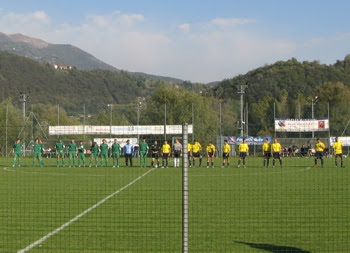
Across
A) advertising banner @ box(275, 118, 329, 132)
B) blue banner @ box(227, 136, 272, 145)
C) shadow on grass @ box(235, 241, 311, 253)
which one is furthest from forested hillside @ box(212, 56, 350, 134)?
shadow on grass @ box(235, 241, 311, 253)

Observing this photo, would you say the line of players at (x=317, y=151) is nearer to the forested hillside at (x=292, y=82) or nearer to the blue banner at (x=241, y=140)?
the blue banner at (x=241, y=140)

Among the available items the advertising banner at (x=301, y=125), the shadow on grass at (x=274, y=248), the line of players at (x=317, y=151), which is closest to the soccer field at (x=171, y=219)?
the shadow on grass at (x=274, y=248)

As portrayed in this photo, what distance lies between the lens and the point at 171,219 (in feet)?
46.3

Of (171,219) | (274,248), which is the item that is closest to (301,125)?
(171,219)

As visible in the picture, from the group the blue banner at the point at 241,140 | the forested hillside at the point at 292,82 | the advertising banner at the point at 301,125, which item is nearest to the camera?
the blue banner at the point at 241,140

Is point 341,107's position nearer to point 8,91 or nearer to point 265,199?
point 265,199

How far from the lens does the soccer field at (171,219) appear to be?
11.2m

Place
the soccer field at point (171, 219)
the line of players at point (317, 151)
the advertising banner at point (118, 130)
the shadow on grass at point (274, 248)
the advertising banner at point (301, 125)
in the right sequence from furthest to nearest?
the advertising banner at point (301, 125)
the advertising banner at point (118, 130)
the line of players at point (317, 151)
the soccer field at point (171, 219)
the shadow on grass at point (274, 248)

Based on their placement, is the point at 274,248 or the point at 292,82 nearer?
the point at 274,248

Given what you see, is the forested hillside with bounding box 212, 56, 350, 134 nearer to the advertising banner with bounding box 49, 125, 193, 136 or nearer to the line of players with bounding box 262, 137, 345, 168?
the advertising banner with bounding box 49, 125, 193, 136

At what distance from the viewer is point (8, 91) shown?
580 feet

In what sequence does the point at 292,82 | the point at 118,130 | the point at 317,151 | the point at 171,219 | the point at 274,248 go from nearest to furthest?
the point at 274,248, the point at 171,219, the point at 317,151, the point at 118,130, the point at 292,82

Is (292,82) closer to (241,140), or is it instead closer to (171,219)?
(241,140)

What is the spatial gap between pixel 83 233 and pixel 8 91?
17039cm
